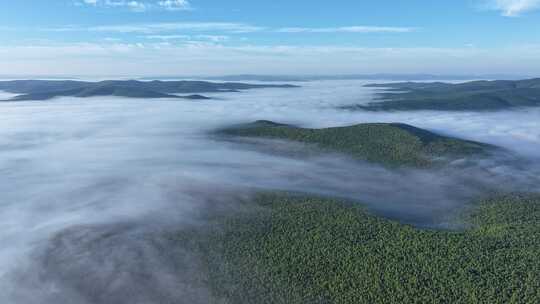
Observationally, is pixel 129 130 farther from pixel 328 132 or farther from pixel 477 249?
pixel 477 249

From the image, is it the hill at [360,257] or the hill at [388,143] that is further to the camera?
the hill at [388,143]

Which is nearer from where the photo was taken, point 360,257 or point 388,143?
point 360,257

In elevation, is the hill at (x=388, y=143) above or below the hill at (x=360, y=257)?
above

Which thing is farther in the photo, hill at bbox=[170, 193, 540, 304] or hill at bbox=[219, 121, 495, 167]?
hill at bbox=[219, 121, 495, 167]

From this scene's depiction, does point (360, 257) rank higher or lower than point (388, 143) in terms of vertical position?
lower
